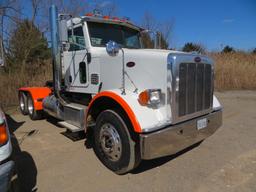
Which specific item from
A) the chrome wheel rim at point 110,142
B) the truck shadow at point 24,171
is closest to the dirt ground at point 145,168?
the truck shadow at point 24,171

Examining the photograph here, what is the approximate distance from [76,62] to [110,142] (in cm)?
204

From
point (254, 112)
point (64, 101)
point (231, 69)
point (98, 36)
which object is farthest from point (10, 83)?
point (231, 69)

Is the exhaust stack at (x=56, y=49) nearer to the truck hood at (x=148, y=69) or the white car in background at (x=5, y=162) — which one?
the truck hood at (x=148, y=69)

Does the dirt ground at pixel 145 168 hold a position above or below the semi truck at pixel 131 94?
below

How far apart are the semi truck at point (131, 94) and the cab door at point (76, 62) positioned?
0.02 m

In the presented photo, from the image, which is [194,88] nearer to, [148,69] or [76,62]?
[148,69]

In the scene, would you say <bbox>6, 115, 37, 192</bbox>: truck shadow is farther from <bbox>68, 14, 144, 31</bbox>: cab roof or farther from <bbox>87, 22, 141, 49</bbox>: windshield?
<bbox>68, 14, 144, 31</bbox>: cab roof

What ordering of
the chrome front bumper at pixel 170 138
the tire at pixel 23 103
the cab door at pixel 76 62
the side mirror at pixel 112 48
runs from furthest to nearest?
the tire at pixel 23 103, the cab door at pixel 76 62, the side mirror at pixel 112 48, the chrome front bumper at pixel 170 138

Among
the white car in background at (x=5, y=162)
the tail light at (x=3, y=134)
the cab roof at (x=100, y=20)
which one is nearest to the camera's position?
the white car in background at (x=5, y=162)

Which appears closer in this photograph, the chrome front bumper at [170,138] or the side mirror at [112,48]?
the chrome front bumper at [170,138]

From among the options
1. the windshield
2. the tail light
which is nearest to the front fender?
the tail light

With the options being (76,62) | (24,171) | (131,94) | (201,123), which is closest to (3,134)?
(24,171)

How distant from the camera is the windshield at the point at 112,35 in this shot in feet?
13.9

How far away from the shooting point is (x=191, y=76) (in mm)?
3254
